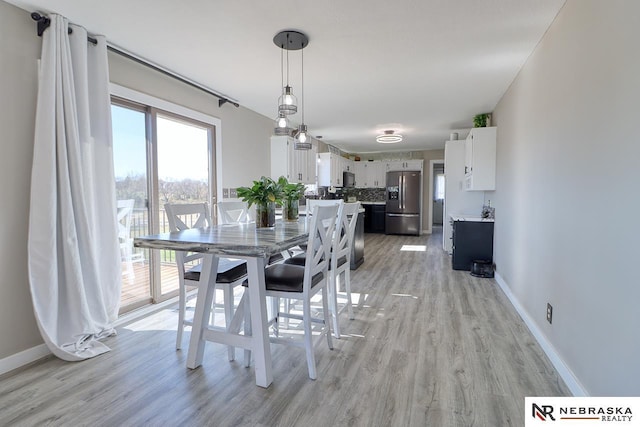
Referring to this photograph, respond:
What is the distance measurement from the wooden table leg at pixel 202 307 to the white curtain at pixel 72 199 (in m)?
0.79

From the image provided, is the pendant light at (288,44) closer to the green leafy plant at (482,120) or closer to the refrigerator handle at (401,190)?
the green leafy plant at (482,120)

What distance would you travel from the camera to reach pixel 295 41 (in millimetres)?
2615

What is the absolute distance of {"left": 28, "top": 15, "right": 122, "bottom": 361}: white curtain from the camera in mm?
2199

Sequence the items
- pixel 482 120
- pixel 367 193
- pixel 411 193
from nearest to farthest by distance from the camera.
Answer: pixel 482 120 → pixel 411 193 → pixel 367 193

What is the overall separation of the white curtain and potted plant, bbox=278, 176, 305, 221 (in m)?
1.36

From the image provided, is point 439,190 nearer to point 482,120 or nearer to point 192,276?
point 482,120

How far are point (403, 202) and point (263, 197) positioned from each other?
6362 millimetres

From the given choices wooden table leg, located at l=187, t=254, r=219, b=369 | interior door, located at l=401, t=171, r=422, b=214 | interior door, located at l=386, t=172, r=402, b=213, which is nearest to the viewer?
wooden table leg, located at l=187, t=254, r=219, b=369

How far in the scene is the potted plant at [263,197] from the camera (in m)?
2.47

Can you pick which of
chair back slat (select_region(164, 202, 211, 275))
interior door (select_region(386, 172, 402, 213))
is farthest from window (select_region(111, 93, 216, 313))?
interior door (select_region(386, 172, 402, 213))

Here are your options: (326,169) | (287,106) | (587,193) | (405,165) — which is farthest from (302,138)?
(405,165)

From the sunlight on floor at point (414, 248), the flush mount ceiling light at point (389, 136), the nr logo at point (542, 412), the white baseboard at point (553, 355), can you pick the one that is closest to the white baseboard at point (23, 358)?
the nr logo at point (542, 412)

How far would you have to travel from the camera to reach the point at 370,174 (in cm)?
913

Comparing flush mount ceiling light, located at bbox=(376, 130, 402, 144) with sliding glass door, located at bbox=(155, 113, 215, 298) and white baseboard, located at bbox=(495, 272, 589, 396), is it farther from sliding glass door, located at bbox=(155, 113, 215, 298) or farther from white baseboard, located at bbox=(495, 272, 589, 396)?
white baseboard, located at bbox=(495, 272, 589, 396)
